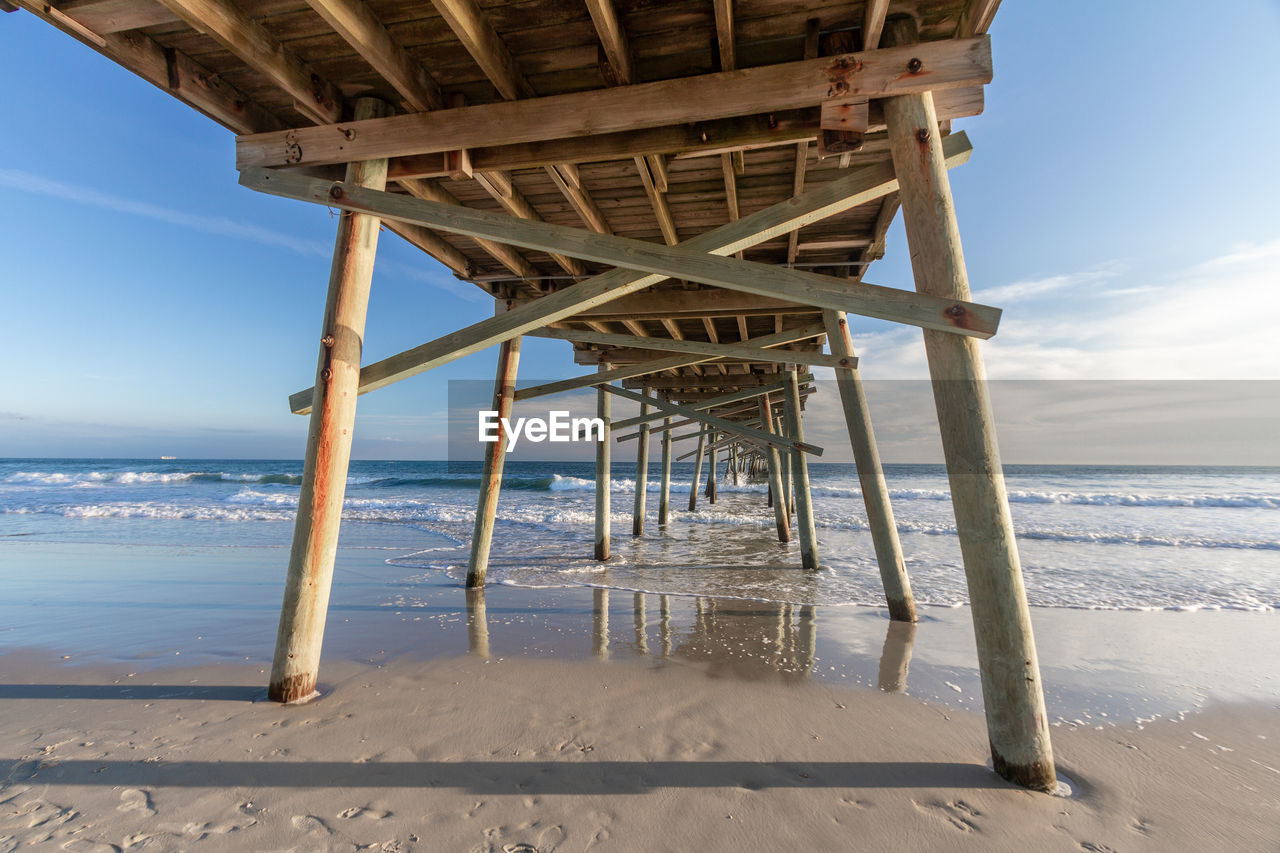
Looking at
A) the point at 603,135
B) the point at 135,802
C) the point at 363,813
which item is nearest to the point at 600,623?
the point at 363,813

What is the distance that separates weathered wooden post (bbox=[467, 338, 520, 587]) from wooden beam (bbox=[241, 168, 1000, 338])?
2.90 metres

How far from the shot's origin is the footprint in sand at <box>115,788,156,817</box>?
1.94 meters

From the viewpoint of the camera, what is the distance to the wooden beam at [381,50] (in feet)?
7.81

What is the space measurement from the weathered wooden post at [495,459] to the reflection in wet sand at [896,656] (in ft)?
13.0

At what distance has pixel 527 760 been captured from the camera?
2.33 metres

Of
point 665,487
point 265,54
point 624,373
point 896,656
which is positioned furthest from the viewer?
point 665,487

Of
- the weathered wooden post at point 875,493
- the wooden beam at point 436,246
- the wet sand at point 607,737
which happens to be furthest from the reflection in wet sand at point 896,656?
the wooden beam at point 436,246

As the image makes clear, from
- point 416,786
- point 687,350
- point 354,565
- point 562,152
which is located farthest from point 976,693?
point 354,565

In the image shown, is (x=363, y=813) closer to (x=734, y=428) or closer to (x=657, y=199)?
(x=657, y=199)

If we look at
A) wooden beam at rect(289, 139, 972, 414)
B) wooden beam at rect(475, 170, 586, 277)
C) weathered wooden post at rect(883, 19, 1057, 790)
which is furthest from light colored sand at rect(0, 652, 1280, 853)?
wooden beam at rect(475, 170, 586, 277)

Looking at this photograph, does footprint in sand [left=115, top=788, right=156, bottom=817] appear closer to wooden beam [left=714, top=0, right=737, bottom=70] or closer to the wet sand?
the wet sand

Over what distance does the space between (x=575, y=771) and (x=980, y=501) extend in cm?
203

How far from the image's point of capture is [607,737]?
8.48ft

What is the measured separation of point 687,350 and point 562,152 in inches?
111
